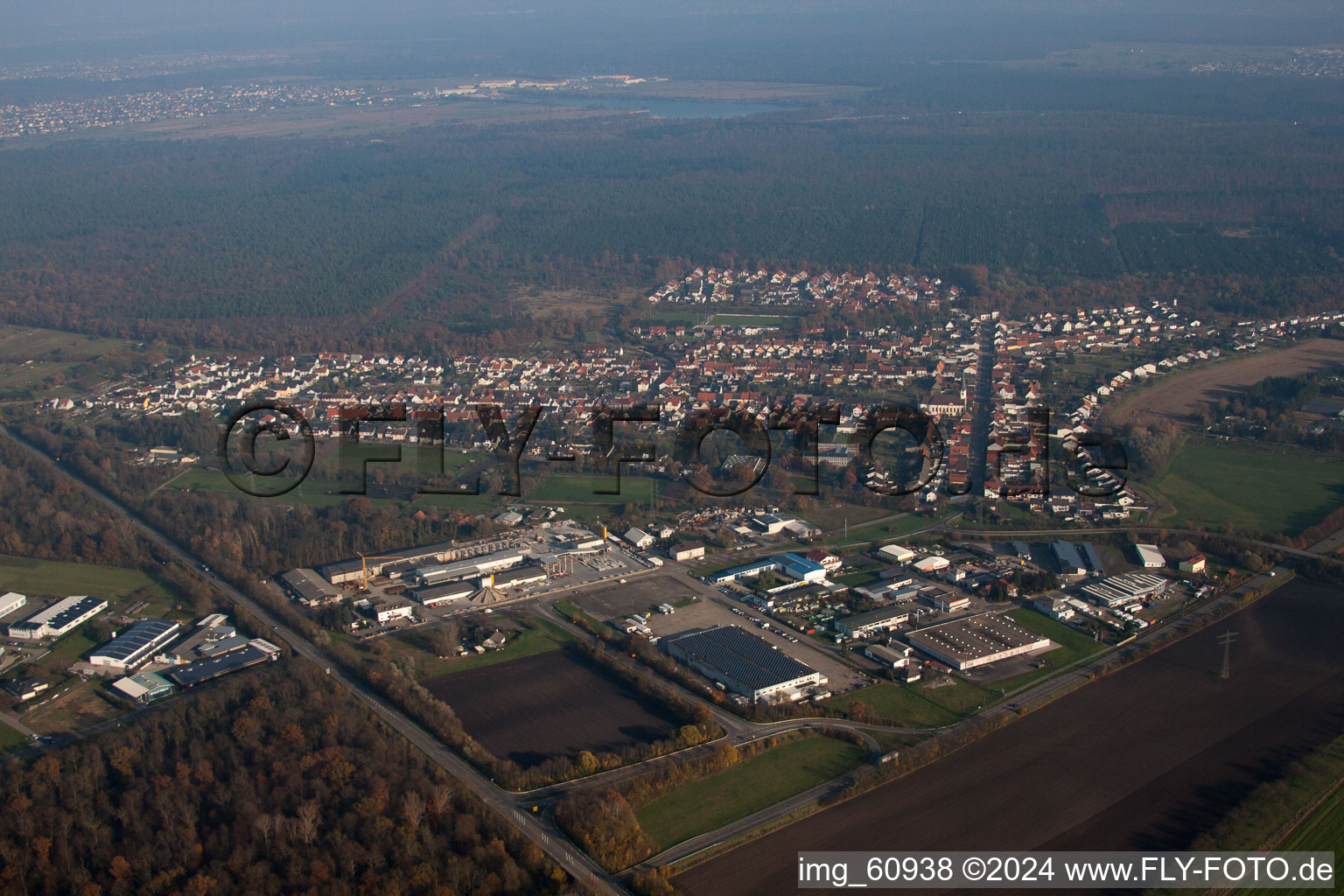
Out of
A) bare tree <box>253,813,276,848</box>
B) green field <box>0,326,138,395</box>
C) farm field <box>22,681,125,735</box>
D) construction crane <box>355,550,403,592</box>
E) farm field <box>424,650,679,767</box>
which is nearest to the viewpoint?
bare tree <box>253,813,276,848</box>

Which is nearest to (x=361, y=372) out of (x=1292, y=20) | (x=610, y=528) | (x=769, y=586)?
(x=610, y=528)

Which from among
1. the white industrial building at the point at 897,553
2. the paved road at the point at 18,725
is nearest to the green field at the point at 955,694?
the white industrial building at the point at 897,553

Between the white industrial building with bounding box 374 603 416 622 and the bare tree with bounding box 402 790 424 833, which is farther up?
the bare tree with bounding box 402 790 424 833

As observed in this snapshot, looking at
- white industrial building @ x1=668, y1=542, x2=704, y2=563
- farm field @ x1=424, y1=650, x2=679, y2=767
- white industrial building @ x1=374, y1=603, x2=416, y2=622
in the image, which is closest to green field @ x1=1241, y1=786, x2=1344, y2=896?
farm field @ x1=424, y1=650, x2=679, y2=767

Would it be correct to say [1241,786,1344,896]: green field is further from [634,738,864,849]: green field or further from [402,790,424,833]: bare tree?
[402,790,424,833]: bare tree

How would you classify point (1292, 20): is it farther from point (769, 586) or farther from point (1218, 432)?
point (769, 586)

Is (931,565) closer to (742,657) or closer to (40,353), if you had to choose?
(742,657)

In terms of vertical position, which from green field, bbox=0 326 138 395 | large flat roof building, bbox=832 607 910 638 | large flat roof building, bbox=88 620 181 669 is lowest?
large flat roof building, bbox=832 607 910 638
